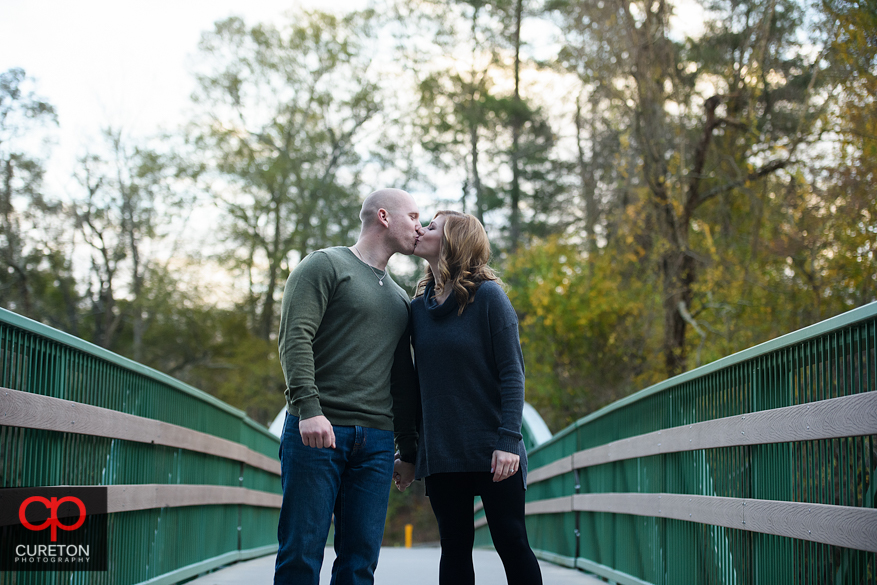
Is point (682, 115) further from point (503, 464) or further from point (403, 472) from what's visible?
point (503, 464)

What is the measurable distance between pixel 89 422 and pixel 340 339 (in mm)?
973

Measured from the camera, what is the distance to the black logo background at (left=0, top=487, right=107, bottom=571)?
2.40 m

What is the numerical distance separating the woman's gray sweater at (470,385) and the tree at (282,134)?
20.4 metres

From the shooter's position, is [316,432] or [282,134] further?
[282,134]

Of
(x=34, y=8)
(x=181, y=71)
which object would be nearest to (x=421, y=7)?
(x=181, y=71)

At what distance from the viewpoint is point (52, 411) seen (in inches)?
103

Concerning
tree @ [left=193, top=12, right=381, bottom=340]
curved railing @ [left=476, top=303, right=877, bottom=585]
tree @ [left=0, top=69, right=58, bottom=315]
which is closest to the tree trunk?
tree @ [left=193, top=12, right=381, bottom=340]

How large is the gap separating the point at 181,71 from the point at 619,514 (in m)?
22.8

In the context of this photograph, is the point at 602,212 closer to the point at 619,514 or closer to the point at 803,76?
the point at 803,76

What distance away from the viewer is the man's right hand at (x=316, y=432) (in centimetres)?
251

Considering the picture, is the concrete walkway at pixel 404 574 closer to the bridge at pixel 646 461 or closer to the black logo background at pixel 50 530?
the bridge at pixel 646 461

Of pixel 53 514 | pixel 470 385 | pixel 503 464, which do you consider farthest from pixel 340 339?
pixel 53 514

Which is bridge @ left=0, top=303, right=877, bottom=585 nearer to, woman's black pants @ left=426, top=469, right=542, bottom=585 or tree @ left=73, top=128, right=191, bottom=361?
woman's black pants @ left=426, top=469, right=542, bottom=585

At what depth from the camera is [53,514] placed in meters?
2.67
